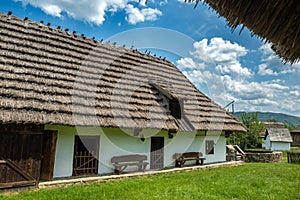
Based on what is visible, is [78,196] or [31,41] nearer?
[78,196]

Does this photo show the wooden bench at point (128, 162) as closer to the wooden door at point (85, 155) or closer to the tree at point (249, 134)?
the wooden door at point (85, 155)

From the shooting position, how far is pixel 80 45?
10984mm

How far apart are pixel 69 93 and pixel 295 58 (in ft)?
22.5

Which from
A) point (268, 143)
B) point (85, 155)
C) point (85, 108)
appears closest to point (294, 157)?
point (85, 155)

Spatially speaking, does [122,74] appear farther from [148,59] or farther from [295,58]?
[295,58]

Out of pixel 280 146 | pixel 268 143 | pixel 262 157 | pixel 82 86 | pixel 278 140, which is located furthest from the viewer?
pixel 268 143

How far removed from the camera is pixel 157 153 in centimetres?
1094

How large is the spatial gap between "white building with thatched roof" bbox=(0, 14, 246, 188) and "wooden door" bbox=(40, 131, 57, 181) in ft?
0.09

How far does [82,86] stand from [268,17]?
7.54m

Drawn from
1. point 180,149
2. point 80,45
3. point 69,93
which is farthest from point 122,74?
point 180,149

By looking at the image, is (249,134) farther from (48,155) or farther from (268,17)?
(268,17)

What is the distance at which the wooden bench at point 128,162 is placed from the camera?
360 inches

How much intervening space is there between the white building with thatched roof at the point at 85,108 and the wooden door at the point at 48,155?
3 centimetres

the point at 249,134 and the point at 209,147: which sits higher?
the point at 249,134
